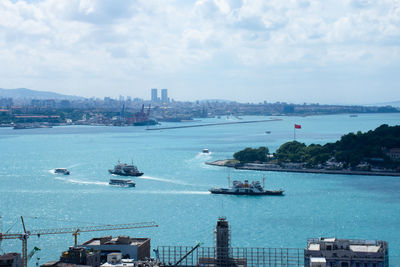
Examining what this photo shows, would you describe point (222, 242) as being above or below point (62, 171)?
above

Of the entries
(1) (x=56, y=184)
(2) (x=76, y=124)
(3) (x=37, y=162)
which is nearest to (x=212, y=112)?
(2) (x=76, y=124)

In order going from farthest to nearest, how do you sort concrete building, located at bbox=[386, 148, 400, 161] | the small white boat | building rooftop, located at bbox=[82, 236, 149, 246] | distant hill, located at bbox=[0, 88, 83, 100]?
distant hill, located at bbox=[0, 88, 83, 100] < concrete building, located at bbox=[386, 148, 400, 161] < the small white boat < building rooftop, located at bbox=[82, 236, 149, 246]

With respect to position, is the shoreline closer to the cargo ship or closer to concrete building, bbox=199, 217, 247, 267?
the cargo ship

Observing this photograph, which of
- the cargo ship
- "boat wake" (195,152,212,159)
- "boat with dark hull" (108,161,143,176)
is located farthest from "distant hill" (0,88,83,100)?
the cargo ship

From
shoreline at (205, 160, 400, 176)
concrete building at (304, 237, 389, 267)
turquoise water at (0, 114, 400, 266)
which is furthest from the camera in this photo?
shoreline at (205, 160, 400, 176)

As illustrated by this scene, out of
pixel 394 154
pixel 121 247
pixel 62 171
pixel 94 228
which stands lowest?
pixel 94 228

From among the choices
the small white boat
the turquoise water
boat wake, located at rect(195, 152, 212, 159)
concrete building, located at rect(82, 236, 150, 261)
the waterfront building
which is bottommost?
the turquoise water

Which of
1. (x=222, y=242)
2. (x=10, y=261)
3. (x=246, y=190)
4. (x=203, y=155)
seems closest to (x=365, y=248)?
(x=222, y=242)

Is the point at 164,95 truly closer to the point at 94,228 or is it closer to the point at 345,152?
the point at 345,152

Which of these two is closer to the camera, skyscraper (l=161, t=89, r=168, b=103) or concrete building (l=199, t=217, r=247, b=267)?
concrete building (l=199, t=217, r=247, b=267)

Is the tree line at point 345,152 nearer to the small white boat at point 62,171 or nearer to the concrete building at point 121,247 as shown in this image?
the small white boat at point 62,171

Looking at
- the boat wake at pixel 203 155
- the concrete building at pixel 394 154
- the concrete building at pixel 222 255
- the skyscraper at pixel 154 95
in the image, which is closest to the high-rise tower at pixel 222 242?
the concrete building at pixel 222 255
